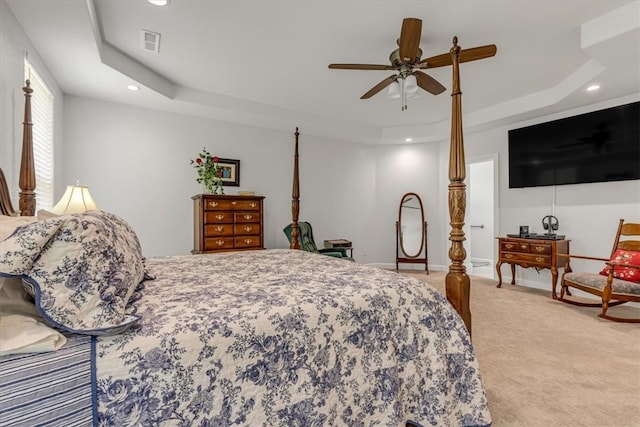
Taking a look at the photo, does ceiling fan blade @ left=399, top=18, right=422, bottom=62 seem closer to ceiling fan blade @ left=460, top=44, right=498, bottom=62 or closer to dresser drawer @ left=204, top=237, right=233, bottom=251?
ceiling fan blade @ left=460, top=44, right=498, bottom=62

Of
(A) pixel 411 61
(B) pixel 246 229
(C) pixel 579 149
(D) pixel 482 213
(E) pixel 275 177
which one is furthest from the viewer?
(D) pixel 482 213

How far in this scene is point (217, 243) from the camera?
3.93 metres

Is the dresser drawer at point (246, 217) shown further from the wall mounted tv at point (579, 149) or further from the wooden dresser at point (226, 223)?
the wall mounted tv at point (579, 149)

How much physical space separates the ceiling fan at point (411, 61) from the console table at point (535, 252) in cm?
251

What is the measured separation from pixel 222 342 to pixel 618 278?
4119mm

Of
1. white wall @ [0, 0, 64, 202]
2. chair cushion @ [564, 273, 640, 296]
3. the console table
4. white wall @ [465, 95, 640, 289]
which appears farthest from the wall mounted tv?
white wall @ [0, 0, 64, 202]

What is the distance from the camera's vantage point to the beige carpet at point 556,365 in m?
1.72

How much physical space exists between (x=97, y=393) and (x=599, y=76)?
452cm

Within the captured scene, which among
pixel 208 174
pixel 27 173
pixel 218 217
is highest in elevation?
pixel 208 174

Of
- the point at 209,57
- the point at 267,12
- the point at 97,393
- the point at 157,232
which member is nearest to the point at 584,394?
the point at 97,393

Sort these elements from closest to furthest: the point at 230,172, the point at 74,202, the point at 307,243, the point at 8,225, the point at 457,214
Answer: the point at 8,225
the point at 457,214
the point at 74,202
the point at 307,243
the point at 230,172

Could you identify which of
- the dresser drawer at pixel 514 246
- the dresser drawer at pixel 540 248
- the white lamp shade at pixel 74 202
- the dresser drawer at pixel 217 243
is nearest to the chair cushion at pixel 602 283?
the dresser drawer at pixel 540 248

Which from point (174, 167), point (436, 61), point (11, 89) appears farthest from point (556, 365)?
point (174, 167)

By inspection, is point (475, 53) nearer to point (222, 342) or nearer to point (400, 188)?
point (222, 342)
